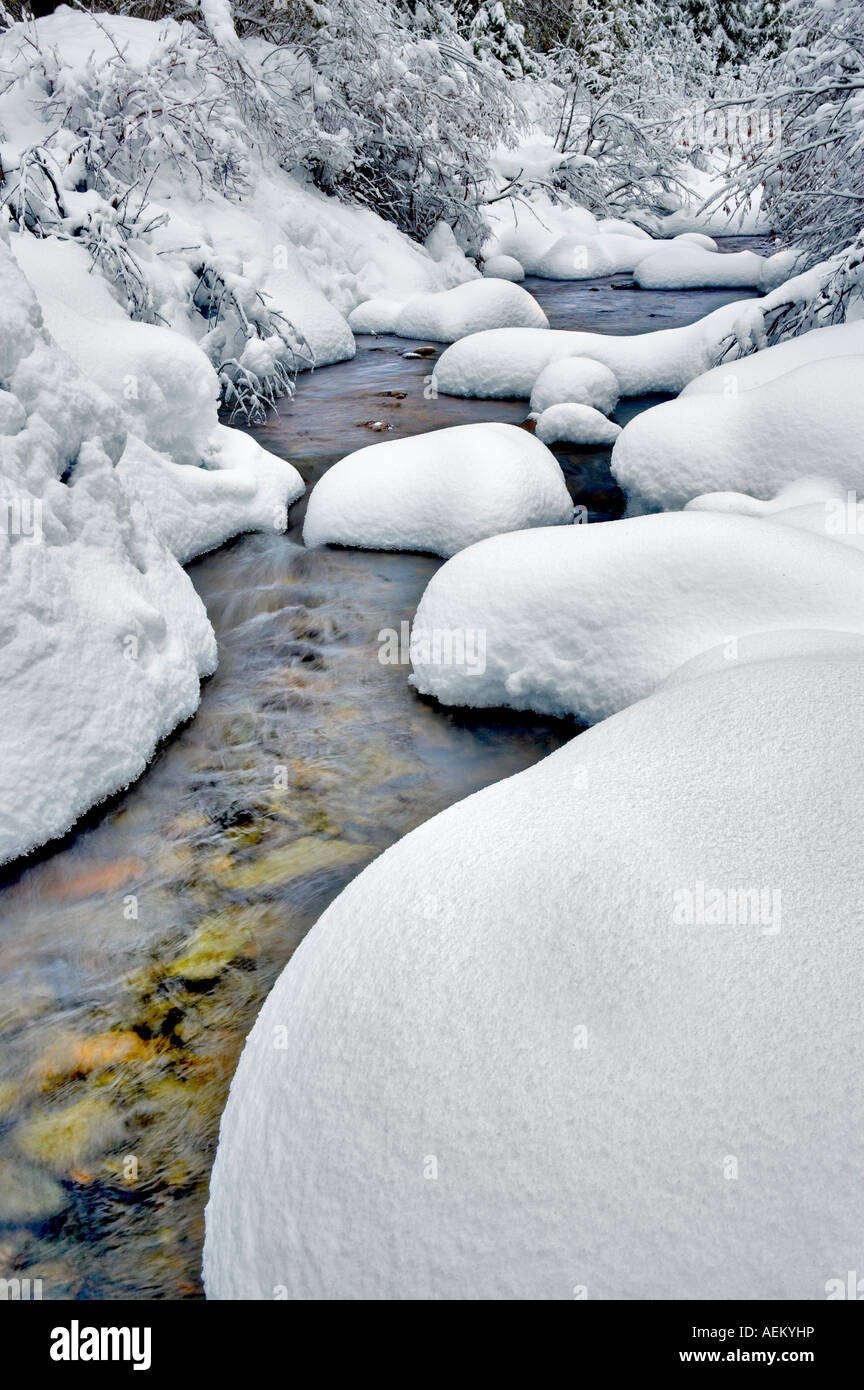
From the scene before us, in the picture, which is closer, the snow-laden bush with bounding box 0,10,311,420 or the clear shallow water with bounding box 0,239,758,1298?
the clear shallow water with bounding box 0,239,758,1298

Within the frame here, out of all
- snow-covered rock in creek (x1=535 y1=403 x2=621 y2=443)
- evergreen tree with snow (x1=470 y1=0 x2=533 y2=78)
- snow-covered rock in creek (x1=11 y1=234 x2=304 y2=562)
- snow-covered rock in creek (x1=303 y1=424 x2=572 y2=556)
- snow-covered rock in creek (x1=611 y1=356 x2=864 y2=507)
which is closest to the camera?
snow-covered rock in creek (x1=611 y1=356 x2=864 y2=507)

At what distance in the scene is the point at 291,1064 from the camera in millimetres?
1760

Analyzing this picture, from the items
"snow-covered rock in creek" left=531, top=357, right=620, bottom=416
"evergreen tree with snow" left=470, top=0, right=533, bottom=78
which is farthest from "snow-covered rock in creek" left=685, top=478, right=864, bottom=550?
"evergreen tree with snow" left=470, top=0, right=533, bottom=78

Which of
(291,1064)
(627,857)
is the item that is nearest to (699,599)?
(627,857)

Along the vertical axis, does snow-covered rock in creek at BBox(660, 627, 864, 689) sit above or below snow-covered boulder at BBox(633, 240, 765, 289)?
below

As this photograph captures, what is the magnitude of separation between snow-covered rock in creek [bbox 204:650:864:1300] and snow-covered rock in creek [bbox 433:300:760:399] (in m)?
5.85

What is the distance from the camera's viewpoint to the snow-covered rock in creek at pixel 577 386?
22.5 feet

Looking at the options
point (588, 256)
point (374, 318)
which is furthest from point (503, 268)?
point (374, 318)

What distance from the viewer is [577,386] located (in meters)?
6.85

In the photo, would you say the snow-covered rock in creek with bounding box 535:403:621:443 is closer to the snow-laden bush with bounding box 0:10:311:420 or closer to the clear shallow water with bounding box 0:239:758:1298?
the clear shallow water with bounding box 0:239:758:1298

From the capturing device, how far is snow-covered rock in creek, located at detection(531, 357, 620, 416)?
685cm

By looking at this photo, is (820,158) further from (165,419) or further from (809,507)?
(165,419)

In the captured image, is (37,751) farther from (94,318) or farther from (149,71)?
(149,71)

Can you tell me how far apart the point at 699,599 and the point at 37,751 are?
2304 mm
